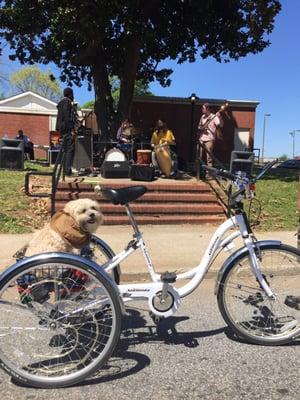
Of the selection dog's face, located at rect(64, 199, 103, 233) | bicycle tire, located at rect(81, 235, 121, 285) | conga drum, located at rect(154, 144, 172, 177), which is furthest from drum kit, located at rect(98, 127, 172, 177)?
dog's face, located at rect(64, 199, 103, 233)

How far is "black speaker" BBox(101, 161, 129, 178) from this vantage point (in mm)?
11258

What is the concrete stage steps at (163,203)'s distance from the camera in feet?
30.9

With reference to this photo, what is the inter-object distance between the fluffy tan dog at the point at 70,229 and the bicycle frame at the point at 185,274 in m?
0.32

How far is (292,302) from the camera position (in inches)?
168

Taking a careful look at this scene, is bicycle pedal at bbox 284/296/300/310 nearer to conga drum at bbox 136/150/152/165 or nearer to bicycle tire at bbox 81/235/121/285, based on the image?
bicycle tire at bbox 81/235/121/285

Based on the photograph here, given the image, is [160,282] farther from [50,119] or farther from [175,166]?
[50,119]

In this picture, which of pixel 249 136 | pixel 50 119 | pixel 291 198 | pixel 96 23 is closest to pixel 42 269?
pixel 291 198

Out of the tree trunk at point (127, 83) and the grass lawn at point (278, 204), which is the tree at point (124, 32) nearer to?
the tree trunk at point (127, 83)

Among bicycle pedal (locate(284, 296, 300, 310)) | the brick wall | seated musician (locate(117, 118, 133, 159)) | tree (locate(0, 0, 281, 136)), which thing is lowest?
bicycle pedal (locate(284, 296, 300, 310))

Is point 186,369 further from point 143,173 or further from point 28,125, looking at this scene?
point 28,125

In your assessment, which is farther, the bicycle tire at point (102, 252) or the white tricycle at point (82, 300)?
the bicycle tire at point (102, 252)

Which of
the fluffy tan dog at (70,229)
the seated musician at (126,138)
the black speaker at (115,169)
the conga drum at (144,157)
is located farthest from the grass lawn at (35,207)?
the fluffy tan dog at (70,229)

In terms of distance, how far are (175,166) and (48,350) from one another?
8.77 metres

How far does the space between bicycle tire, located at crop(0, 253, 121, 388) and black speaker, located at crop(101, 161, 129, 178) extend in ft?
25.5
